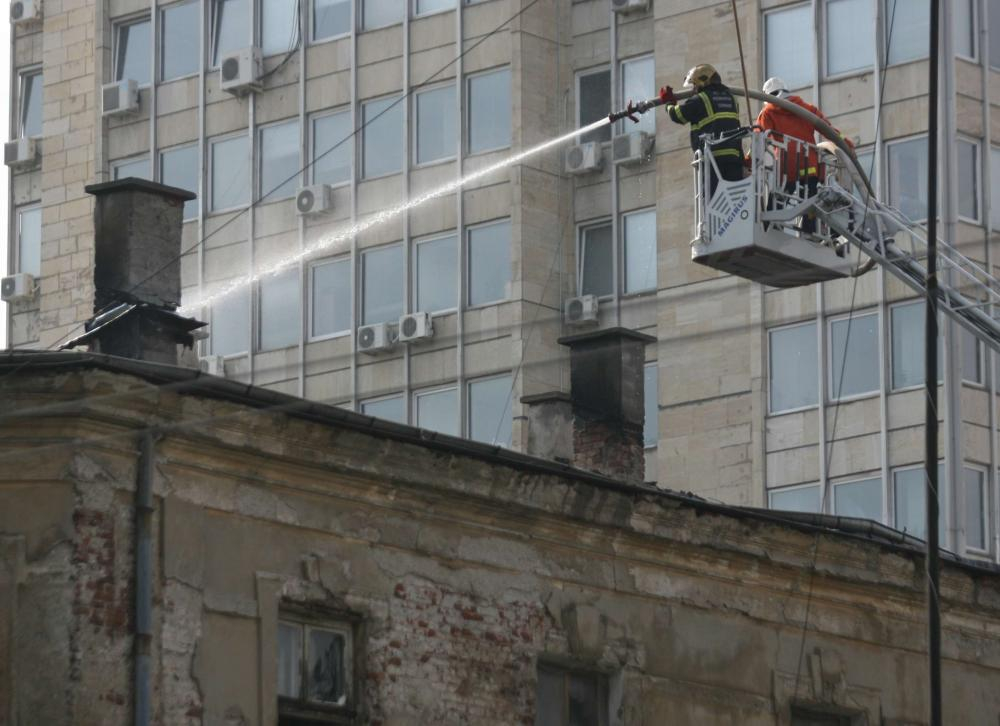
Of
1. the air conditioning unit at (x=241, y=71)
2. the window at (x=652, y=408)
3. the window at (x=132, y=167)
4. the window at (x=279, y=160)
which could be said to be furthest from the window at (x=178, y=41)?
the window at (x=652, y=408)

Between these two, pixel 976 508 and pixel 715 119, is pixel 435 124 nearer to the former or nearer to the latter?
pixel 976 508

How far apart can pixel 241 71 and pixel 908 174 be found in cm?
1373

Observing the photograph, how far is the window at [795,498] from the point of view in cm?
4706

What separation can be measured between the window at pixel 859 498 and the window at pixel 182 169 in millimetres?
15340

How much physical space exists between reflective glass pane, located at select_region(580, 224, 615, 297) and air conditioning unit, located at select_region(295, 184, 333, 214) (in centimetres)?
470

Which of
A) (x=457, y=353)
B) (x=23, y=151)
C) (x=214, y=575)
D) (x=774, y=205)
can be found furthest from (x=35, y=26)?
(x=214, y=575)

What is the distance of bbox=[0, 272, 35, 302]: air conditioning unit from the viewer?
196 feet

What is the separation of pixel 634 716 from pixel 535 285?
Answer: 87.0ft

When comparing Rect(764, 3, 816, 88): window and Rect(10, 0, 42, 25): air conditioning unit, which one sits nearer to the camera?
Rect(764, 3, 816, 88): window

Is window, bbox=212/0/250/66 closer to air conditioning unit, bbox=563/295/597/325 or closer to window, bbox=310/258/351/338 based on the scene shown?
window, bbox=310/258/351/338

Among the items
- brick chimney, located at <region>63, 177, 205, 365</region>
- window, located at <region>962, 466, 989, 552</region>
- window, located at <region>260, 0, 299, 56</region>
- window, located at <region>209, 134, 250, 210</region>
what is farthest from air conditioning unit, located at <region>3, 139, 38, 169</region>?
brick chimney, located at <region>63, 177, 205, 365</region>

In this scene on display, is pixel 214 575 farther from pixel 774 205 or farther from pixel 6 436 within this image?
pixel 774 205

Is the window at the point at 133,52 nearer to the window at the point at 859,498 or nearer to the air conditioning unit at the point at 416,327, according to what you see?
the air conditioning unit at the point at 416,327

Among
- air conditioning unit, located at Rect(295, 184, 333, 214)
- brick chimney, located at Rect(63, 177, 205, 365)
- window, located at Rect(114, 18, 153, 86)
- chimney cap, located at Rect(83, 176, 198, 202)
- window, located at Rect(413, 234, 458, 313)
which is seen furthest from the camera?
window, located at Rect(114, 18, 153, 86)
